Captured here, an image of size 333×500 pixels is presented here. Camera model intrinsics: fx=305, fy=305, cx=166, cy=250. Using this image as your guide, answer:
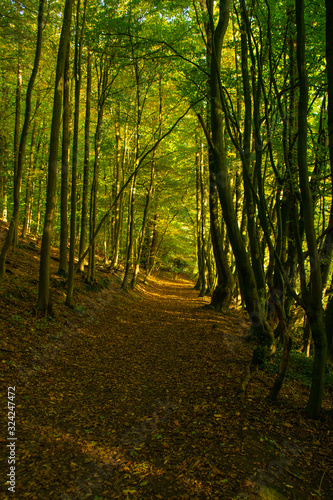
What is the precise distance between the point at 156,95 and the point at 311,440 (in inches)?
693

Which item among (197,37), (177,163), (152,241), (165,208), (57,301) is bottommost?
(57,301)

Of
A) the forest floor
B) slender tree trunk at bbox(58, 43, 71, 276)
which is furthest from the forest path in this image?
slender tree trunk at bbox(58, 43, 71, 276)

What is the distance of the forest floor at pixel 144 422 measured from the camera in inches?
116

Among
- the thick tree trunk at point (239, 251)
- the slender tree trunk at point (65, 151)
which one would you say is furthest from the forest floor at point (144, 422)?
the slender tree trunk at point (65, 151)

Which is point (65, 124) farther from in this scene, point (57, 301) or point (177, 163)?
point (177, 163)

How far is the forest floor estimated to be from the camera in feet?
9.68

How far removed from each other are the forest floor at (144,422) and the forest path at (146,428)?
0.01 meters

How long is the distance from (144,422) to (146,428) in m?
0.16

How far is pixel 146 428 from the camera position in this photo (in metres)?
4.03

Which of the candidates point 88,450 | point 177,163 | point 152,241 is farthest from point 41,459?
point 152,241

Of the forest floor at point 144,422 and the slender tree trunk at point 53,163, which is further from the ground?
the slender tree trunk at point 53,163

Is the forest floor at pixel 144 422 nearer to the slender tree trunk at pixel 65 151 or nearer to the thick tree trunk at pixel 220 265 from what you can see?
the slender tree trunk at pixel 65 151

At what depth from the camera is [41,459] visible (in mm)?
3240

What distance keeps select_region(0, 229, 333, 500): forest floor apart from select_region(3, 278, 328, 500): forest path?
14mm
